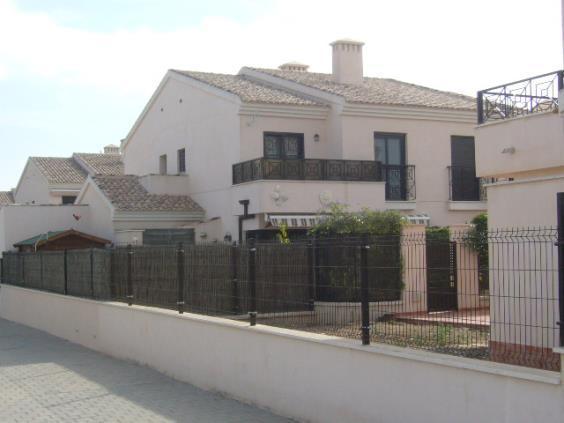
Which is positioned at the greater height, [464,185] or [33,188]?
[33,188]

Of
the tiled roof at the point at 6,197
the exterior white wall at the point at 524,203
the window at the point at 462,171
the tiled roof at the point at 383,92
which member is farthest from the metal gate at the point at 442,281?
the tiled roof at the point at 6,197

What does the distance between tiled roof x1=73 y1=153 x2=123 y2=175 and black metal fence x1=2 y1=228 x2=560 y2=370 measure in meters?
32.6

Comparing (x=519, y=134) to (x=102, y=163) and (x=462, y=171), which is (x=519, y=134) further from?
(x=102, y=163)

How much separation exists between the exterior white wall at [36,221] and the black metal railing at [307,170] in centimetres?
729

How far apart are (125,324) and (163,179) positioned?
1598 cm

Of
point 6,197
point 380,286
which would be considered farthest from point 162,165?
point 6,197

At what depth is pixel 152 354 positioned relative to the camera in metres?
13.5

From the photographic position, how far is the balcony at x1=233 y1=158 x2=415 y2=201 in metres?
24.7

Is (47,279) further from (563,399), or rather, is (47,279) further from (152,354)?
(563,399)

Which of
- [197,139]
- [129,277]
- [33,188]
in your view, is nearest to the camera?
[129,277]

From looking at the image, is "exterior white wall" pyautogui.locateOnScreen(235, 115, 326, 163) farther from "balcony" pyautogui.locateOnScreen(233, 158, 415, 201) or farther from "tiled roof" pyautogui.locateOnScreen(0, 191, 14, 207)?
"tiled roof" pyautogui.locateOnScreen(0, 191, 14, 207)

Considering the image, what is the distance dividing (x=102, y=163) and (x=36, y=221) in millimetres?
21384

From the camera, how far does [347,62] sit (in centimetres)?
3177

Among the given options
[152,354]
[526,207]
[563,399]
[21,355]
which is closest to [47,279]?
[21,355]
